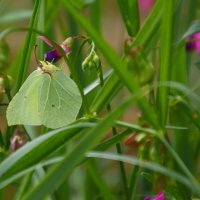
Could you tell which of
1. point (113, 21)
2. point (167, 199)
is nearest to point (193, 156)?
point (167, 199)

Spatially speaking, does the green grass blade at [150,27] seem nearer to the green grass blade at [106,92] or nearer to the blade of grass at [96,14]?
the green grass blade at [106,92]

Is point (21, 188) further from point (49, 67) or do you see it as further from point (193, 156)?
point (193, 156)

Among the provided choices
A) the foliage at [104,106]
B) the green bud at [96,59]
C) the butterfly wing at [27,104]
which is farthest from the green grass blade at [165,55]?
the butterfly wing at [27,104]

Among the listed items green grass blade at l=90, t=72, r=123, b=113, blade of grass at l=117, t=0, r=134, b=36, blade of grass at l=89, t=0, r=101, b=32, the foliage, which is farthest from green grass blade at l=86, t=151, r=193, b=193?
blade of grass at l=89, t=0, r=101, b=32

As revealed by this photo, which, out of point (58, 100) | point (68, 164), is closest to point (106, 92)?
point (58, 100)

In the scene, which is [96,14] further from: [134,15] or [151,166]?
[151,166]

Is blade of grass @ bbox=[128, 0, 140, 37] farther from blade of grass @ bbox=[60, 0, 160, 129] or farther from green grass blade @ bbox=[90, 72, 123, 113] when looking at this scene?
blade of grass @ bbox=[60, 0, 160, 129]
